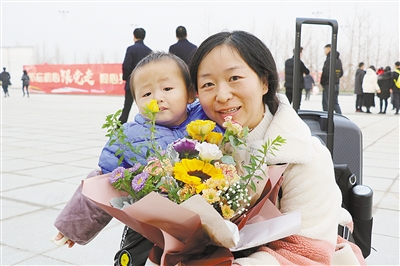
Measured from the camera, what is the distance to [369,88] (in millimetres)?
13570

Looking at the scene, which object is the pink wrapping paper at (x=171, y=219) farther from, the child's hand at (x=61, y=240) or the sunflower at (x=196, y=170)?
the child's hand at (x=61, y=240)

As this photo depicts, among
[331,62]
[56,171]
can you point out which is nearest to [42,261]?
[331,62]

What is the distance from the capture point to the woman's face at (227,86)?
1.33 meters

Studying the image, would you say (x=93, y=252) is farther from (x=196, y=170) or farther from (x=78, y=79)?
(x=78, y=79)

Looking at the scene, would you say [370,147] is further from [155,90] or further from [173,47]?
[155,90]

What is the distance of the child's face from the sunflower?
0.41 m

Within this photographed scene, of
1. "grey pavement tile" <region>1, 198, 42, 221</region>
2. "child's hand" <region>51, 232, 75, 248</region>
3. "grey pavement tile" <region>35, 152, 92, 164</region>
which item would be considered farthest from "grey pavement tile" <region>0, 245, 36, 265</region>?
"grey pavement tile" <region>35, 152, 92, 164</region>

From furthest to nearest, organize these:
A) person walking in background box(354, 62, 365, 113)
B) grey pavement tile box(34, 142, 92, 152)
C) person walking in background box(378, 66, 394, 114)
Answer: person walking in background box(354, 62, 365, 113) < person walking in background box(378, 66, 394, 114) < grey pavement tile box(34, 142, 92, 152)

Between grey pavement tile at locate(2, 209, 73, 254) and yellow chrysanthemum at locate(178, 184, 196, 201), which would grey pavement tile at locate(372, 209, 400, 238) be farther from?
yellow chrysanthemum at locate(178, 184, 196, 201)

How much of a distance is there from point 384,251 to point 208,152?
218 cm

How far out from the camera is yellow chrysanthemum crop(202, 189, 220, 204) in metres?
0.96

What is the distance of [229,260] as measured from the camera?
102 cm

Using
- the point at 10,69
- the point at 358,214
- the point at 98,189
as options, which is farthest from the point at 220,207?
the point at 10,69

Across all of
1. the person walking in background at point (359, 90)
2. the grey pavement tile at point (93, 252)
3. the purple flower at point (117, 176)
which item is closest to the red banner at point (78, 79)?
the person walking in background at point (359, 90)
